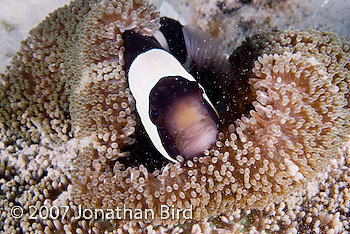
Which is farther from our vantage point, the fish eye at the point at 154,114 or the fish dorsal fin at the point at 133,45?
the fish dorsal fin at the point at 133,45

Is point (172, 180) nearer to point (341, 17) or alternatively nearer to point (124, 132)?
point (124, 132)

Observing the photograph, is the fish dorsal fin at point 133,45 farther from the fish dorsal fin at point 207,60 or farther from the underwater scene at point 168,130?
the fish dorsal fin at point 207,60

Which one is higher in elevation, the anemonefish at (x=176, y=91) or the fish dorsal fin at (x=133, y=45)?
the fish dorsal fin at (x=133, y=45)

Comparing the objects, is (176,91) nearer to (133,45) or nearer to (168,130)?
(168,130)

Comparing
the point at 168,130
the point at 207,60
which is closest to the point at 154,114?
the point at 168,130

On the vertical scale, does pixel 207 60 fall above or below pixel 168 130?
above

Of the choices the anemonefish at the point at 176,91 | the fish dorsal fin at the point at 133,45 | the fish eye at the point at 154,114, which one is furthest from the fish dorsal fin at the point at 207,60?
the fish eye at the point at 154,114

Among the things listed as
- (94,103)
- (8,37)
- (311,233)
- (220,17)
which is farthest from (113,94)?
(8,37)

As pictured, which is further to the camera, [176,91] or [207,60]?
[207,60]
